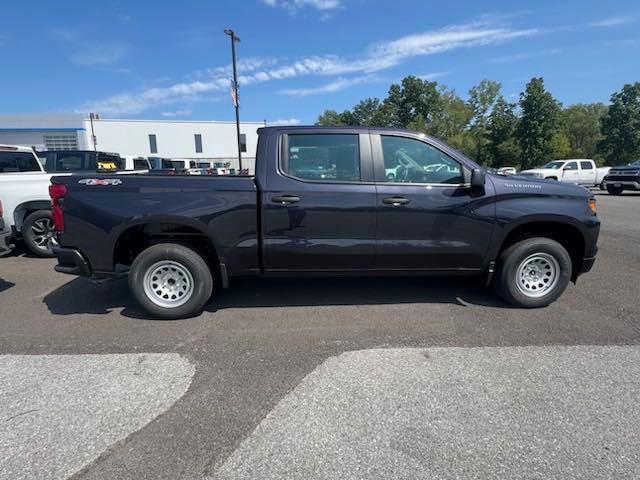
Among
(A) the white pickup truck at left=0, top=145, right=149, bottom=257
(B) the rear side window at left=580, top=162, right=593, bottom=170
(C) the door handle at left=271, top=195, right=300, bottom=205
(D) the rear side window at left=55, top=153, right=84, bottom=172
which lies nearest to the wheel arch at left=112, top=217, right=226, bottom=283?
(C) the door handle at left=271, top=195, right=300, bottom=205

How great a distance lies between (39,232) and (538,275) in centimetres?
793

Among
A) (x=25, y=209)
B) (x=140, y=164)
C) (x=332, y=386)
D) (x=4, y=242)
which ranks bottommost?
(x=332, y=386)

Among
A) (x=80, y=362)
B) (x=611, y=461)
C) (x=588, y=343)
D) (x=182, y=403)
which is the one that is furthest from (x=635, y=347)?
(x=80, y=362)

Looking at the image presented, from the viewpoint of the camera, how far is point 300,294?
5082 mm

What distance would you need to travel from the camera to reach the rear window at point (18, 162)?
7605 mm

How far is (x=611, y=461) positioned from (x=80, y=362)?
151 inches

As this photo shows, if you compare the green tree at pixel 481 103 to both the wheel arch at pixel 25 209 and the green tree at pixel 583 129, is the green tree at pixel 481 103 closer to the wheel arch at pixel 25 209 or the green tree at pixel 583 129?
the green tree at pixel 583 129

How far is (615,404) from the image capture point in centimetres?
279

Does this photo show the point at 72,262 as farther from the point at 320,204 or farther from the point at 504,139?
the point at 504,139

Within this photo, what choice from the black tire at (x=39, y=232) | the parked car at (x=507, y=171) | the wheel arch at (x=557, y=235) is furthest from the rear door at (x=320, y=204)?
the black tire at (x=39, y=232)

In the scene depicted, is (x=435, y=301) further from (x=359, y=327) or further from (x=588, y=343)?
(x=588, y=343)

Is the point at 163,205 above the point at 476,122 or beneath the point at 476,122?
beneath

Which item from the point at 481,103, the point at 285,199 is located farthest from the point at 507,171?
the point at 481,103

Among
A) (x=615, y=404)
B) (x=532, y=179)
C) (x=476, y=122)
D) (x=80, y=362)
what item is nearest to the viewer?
(x=615, y=404)
